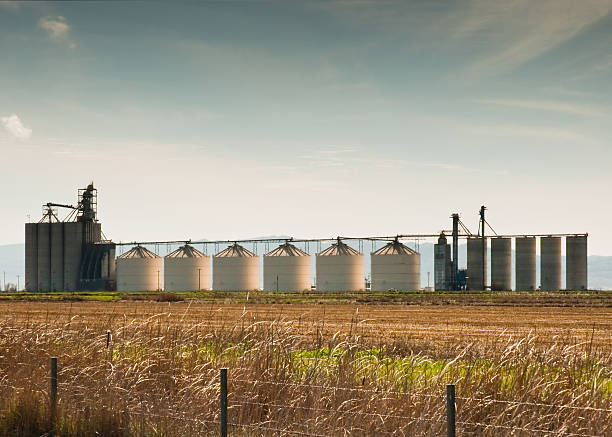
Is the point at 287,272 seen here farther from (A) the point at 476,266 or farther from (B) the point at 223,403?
(B) the point at 223,403

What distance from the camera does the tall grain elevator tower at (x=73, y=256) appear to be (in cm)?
13388

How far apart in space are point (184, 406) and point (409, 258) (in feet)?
367

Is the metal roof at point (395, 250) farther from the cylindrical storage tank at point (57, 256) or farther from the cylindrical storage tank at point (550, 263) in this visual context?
the cylindrical storage tank at point (57, 256)

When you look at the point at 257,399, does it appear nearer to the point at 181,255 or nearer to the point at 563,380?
the point at 563,380

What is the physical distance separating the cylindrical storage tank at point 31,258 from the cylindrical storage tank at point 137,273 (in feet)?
50.7

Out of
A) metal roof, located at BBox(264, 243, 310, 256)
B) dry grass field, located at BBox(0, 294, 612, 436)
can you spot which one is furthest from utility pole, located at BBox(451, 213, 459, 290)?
dry grass field, located at BBox(0, 294, 612, 436)

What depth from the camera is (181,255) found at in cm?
13862

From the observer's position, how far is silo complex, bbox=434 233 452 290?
4779 inches

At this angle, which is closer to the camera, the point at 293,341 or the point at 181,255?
the point at 293,341

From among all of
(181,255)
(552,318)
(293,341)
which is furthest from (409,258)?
(293,341)

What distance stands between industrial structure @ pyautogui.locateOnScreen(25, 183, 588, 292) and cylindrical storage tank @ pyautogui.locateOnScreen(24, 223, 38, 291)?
7.2 inches

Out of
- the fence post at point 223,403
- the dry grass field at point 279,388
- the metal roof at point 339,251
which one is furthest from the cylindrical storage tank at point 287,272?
the fence post at point 223,403

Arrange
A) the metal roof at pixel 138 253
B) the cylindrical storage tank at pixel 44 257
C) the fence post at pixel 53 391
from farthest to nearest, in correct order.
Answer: the metal roof at pixel 138 253 → the cylindrical storage tank at pixel 44 257 → the fence post at pixel 53 391

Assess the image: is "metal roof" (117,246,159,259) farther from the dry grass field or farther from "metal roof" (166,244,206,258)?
the dry grass field
